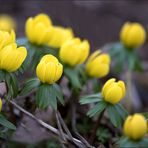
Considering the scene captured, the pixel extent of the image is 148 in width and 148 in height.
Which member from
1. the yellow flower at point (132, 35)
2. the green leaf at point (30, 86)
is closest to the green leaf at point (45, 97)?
the green leaf at point (30, 86)

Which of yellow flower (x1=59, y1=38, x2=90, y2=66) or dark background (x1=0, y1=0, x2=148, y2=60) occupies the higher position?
yellow flower (x1=59, y1=38, x2=90, y2=66)

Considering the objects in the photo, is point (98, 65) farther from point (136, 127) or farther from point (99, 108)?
point (136, 127)

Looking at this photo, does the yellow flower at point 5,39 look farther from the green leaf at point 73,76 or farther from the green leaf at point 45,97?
the green leaf at point 73,76

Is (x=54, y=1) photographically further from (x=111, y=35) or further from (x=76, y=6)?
(x=111, y=35)

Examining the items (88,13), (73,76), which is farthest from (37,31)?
(88,13)

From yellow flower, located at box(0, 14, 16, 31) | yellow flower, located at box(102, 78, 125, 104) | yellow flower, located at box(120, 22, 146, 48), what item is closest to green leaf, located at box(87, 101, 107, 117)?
yellow flower, located at box(102, 78, 125, 104)

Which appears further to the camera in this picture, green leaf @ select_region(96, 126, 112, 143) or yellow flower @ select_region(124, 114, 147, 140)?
green leaf @ select_region(96, 126, 112, 143)

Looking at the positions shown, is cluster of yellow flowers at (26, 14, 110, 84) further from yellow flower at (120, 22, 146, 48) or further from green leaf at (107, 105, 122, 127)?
yellow flower at (120, 22, 146, 48)

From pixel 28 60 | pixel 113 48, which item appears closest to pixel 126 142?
pixel 28 60
